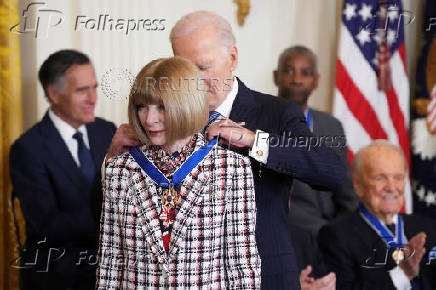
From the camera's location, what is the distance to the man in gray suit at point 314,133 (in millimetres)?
3217

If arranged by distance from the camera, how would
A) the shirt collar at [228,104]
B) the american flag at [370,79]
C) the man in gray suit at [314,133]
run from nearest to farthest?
the shirt collar at [228,104], the man in gray suit at [314,133], the american flag at [370,79]

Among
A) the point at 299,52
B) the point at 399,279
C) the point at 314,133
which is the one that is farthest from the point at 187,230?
the point at 299,52

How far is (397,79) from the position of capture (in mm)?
3816

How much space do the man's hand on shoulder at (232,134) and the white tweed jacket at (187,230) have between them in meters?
0.04

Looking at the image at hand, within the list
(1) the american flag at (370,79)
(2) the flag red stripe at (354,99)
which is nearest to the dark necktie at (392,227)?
(1) the american flag at (370,79)

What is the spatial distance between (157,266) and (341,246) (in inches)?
53.3

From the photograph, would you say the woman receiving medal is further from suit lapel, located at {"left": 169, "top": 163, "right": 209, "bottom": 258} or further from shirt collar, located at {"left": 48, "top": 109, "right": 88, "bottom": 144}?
shirt collar, located at {"left": 48, "top": 109, "right": 88, "bottom": 144}

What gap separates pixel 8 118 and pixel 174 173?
169cm

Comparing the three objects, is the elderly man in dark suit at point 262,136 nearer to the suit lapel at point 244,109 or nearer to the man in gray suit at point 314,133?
the suit lapel at point 244,109

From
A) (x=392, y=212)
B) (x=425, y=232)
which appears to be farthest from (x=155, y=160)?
(x=425, y=232)

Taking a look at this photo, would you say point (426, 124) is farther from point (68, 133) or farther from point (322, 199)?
point (68, 133)

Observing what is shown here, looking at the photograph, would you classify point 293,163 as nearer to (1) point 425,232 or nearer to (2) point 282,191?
(2) point 282,191

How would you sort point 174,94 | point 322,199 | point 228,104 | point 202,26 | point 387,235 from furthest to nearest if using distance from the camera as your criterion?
point 322,199 → point 387,235 → point 228,104 → point 202,26 → point 174,94

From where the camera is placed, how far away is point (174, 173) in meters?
1.74
